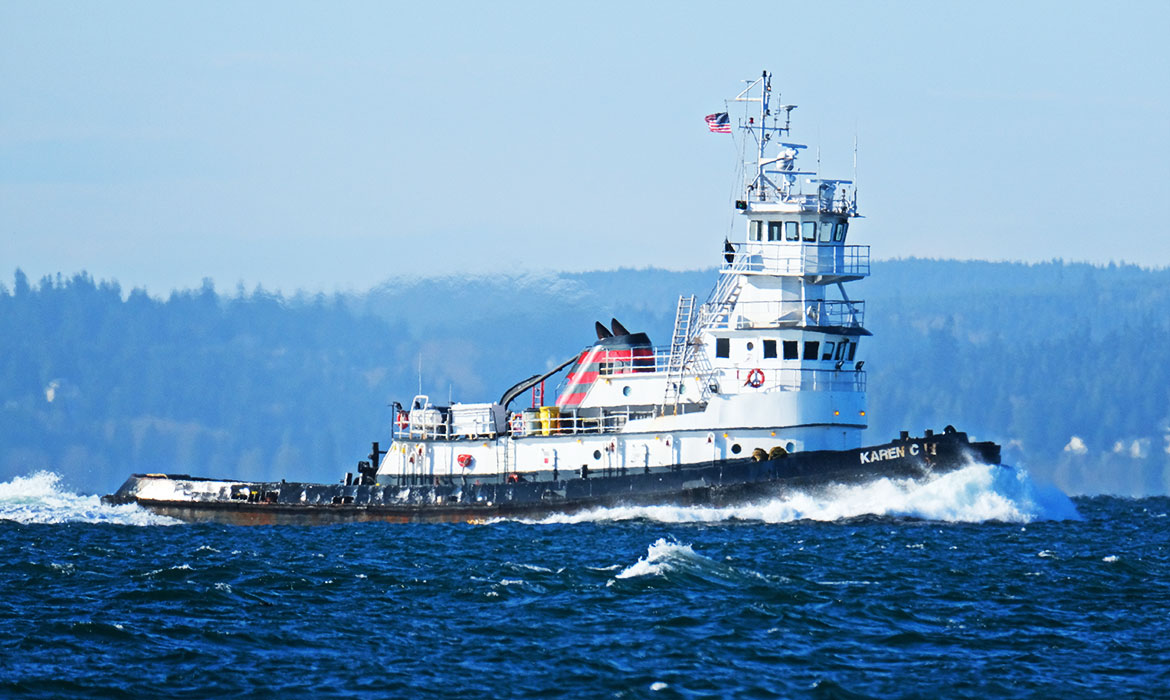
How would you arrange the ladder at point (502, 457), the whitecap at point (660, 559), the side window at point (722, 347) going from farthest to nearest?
the ladder at point (502, 457)
the side window at point (722, 347)
the whitecap at point (660, 559)

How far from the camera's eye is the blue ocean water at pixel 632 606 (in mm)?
19438

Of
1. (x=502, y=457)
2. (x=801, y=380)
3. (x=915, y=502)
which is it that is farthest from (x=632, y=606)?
(x=502, y=457)

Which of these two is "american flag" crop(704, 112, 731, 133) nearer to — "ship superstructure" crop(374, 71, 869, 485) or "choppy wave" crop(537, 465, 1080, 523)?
"ship superstructure" crop(374, 71, 869, 485)

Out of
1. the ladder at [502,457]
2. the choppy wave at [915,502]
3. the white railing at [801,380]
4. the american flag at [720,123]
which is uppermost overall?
the american flag at [720,123]

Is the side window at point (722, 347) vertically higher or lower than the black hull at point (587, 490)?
higher

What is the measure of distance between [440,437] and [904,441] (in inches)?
591

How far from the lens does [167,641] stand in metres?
21.8

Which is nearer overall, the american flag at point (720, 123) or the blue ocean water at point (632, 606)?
the blue ocean water at point (632, 606)

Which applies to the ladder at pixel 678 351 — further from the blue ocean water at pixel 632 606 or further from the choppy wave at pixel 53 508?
the choppy wave at pixel 53 508

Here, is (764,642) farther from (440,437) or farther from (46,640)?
(440,437)

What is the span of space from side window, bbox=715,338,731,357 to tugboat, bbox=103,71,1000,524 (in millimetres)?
29

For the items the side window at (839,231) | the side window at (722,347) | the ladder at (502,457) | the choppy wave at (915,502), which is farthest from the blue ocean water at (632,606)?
the side window at (839,231)

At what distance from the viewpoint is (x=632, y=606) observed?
24891 mm

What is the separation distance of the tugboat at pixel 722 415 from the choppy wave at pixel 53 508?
6912 millimetres
